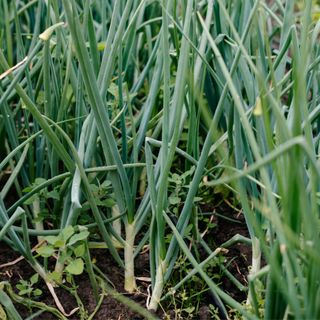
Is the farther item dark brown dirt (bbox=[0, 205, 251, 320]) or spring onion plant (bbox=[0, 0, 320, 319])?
dark brown dirt (bbox=[0, 205, 251, 320])

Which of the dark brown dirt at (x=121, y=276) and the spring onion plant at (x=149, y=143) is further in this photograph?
the dark brown dirt at (x=121, y=276)

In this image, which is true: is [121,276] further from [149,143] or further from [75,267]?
[149,143]

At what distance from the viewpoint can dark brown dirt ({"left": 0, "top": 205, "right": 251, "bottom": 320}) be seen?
133 centimetres

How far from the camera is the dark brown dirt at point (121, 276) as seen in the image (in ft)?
4.36

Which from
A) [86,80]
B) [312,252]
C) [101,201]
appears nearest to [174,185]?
[101,201]

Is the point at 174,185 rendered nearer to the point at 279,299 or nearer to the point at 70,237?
the point at 70,237

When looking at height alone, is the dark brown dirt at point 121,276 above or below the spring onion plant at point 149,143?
below

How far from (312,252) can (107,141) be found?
0.54 m

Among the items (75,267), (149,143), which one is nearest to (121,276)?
(75,267)

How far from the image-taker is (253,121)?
1.40m

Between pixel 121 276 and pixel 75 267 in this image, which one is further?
pixel 121 276

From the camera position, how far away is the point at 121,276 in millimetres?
1439

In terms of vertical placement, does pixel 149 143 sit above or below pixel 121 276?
above

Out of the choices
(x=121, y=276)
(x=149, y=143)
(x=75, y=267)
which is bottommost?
(x=121, y=276)
